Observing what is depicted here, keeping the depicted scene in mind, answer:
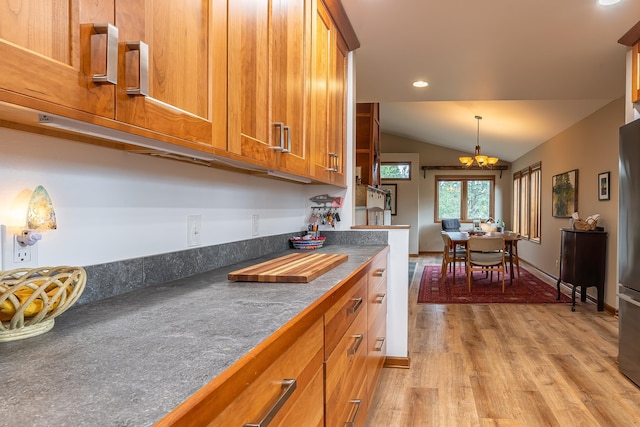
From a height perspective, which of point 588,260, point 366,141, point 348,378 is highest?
point 366,141

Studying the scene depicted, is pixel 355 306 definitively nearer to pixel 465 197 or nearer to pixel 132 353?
pixel 132 353

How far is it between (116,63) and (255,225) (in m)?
1.47

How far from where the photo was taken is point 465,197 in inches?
432

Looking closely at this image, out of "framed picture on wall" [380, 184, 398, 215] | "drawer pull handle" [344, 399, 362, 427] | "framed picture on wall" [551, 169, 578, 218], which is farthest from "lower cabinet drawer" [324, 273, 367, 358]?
"framed picture on wall" [380, 184, 398, 215]

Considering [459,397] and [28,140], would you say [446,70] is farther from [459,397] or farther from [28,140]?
[28,140]

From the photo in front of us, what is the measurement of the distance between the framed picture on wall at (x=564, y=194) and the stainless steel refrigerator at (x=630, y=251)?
129 inches

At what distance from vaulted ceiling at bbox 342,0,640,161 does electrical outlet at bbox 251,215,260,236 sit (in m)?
1.39

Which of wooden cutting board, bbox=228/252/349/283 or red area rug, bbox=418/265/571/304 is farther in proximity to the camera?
red area rug, bbox=418/265/571/304

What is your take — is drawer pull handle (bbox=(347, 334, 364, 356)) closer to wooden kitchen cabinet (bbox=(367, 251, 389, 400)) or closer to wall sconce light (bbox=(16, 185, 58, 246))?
wooden kitchen cabinet (bbox=(367, 251, 389, 400))

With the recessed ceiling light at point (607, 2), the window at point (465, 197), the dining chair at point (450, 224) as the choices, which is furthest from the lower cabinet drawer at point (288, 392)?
the window at point (465, 197)

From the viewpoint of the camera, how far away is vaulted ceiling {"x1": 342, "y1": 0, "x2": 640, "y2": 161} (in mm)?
2521

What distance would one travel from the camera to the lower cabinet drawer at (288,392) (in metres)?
0.70

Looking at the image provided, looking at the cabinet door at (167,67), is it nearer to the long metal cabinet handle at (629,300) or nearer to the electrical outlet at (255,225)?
the electrical outlet at (255,225)

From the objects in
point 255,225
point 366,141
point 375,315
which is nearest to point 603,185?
point 366,141
